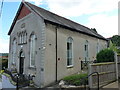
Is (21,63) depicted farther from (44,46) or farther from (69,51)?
(69,51)

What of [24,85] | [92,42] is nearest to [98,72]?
[24,85]

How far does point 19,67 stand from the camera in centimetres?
1429

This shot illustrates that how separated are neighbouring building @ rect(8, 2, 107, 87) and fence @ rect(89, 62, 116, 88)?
4.56m

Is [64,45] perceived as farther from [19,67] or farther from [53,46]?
[19,67]

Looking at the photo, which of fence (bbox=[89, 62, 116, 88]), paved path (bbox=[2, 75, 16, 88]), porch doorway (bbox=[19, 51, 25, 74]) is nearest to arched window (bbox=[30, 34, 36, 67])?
porch doorway (bbox=[19, 51, 25, 74])

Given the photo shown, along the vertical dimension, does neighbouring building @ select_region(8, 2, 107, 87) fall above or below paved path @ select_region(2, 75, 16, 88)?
above

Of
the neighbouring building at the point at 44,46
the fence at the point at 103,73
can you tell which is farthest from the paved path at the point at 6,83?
the fence at the point at 103,73

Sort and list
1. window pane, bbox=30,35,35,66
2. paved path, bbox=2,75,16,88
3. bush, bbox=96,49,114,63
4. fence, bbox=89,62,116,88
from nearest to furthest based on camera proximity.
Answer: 1. fence, bbox=89,62,116,88
2. bush, bbox=96,49,114,63
3. window pane, bbox=30,35,35,66
4. paved path, bbox=2,75,16,88

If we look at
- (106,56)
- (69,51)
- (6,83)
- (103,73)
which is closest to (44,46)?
(69,51)

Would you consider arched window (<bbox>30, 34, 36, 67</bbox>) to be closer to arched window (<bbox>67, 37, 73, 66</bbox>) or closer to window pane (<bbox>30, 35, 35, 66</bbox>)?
window pane (<bbox>30, 35, 35, 66</bbox>)

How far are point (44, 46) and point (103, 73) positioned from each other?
534cm

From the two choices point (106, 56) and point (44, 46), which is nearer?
point (106, 56)

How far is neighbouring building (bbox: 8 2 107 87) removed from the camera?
35.6ft

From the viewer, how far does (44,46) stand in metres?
10.7
